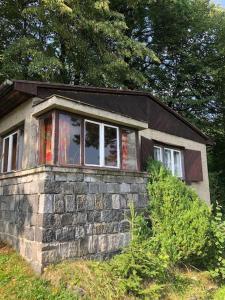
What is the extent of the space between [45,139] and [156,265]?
3813 millimetres

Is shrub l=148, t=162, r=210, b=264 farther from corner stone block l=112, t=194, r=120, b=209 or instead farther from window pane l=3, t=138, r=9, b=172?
window pane l=3, t=138, r=9, b=172

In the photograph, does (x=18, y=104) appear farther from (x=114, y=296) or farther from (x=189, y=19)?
(x=189, y=19)

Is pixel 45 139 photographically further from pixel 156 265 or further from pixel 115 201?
pixel 156 265

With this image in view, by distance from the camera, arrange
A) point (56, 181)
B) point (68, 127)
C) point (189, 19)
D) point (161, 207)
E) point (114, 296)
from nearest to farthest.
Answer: point (114, 296)
point (56, 181)
point (68, 127)
point (161, 207)
point (189, 19)

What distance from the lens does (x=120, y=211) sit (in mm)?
7676

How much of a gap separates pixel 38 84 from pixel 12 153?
2.32 metres

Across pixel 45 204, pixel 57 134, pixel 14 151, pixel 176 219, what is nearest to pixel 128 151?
pixel 176 219

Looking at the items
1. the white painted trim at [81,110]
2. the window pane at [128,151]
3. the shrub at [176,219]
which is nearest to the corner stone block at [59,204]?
the white painted trim at [81,110]

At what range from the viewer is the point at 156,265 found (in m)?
6.62

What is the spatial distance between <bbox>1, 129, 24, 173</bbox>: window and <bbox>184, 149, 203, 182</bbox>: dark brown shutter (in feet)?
20.7

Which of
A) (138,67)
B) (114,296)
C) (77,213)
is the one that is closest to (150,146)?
(77,213)

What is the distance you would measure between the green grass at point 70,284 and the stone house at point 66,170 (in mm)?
252

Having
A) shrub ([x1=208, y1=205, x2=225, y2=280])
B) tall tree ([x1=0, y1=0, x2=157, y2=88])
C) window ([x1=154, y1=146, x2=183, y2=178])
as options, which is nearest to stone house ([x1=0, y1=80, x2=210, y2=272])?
window ([x1=154, y1=146, x2=183, y2=178])

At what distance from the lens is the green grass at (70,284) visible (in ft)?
18.2
